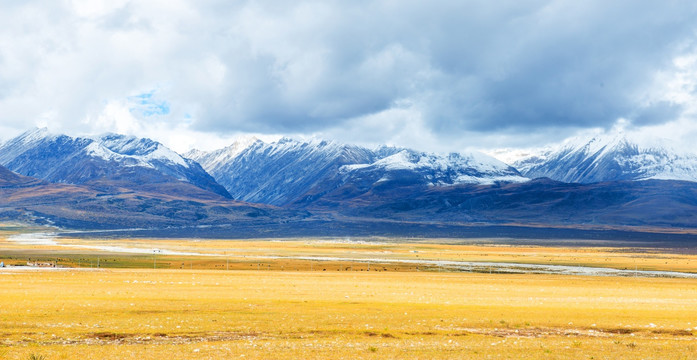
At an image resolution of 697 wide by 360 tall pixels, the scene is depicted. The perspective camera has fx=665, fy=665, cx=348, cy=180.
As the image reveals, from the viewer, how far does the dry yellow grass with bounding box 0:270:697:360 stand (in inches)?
1249

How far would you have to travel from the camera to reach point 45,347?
31.3m

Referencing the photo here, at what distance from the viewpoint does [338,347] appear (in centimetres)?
3253

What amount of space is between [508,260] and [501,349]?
118 meters

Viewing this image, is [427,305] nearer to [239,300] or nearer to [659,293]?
[239,300]

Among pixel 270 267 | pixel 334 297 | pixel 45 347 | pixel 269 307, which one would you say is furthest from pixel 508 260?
pixel 45 347

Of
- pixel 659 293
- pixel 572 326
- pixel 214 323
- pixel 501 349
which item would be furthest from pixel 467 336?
pixel 659 293

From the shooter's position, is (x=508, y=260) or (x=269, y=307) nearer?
(x=269, y=307)

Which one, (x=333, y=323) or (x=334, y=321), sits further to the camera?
(x=334, y=321)

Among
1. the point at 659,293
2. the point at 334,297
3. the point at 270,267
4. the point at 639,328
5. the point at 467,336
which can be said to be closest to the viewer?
the point at 467,336

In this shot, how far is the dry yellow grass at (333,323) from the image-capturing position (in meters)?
31.7

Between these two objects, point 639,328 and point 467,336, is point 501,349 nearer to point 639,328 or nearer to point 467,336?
point 467,336

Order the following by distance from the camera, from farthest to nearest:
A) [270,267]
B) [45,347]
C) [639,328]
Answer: [270,267] → [639,328] → [45,347]

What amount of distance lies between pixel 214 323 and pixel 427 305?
19188 millimetres

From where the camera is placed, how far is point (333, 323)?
40.6 meters
